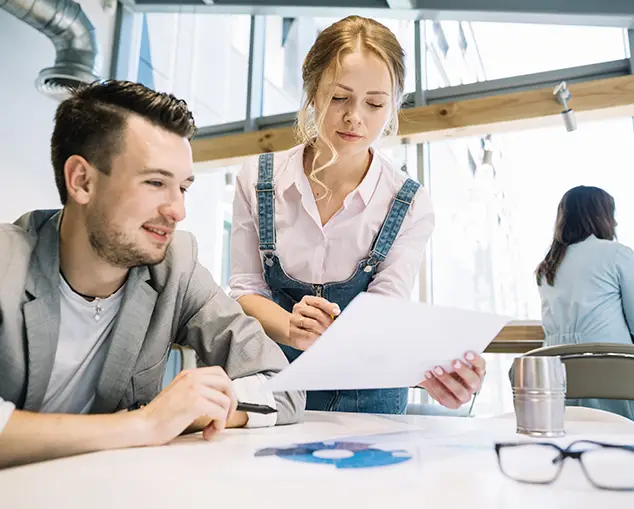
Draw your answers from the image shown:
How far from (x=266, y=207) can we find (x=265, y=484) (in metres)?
0.87

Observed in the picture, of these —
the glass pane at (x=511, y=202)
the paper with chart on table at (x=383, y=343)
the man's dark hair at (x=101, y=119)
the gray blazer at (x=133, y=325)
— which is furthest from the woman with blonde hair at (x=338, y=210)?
the glass pane at (x=511, y=202)

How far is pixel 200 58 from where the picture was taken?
4902 millimetres

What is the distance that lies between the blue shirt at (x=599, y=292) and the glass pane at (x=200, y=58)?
3.06m

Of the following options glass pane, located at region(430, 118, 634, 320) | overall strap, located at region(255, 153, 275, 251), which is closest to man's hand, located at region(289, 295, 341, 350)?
overall strap, located at region(255, 153, 275, 251)

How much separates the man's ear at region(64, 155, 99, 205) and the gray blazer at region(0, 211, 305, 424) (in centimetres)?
5

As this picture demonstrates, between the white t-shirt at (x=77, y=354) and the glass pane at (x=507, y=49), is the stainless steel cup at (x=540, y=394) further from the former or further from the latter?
the glass pane at (x=507, y=49)

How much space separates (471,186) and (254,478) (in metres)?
3.84

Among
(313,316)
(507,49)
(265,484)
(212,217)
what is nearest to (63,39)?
(212,217)

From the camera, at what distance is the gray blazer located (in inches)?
34.9

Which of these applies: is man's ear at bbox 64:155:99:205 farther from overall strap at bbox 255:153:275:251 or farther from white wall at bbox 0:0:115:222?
white wall at bbox 0:0:115:222

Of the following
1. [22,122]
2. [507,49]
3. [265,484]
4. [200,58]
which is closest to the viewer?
[265,484]

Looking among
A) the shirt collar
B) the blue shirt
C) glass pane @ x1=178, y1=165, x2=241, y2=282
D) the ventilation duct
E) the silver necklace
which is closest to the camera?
the silver necklace

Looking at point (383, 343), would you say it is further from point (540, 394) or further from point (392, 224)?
point (392, 224)

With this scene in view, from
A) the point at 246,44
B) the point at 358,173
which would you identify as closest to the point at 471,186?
the point at 246,44
